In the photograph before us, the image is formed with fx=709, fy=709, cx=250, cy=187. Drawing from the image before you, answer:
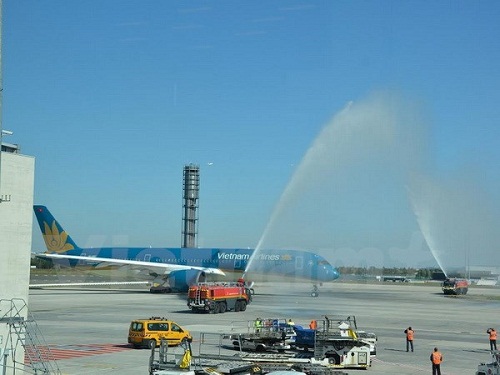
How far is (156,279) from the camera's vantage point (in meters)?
82.3

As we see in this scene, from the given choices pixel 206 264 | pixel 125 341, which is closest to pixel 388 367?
pixel 125 341

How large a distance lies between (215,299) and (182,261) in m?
29.8

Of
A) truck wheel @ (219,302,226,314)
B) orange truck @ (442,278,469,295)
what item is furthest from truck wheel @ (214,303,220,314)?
orange truck @ (442,278,469,295)

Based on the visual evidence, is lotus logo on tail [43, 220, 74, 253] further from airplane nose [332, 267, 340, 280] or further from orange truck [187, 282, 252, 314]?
orange truck [187, 282, 252, 314]

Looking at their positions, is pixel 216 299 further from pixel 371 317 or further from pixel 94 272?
pixel 94 272

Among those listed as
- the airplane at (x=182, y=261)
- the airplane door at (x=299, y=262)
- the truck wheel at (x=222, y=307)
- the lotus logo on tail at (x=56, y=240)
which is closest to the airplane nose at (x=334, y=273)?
the airplane at (x=182, y=261)

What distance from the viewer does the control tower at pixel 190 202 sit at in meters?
132

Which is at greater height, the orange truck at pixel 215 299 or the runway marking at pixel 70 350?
the orange truck at pixel 215 299

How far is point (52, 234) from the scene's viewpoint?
95.8 metres

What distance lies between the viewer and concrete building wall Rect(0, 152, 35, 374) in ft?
81.8

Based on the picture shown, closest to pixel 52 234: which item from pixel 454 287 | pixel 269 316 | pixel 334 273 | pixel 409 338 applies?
pixel 334 273

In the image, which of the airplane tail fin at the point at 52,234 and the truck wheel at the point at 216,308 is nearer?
the truck wheel at the point at 216,308

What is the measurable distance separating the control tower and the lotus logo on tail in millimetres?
37589

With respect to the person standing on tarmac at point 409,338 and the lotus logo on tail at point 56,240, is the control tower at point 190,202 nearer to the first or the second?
the lotus logo on tail at point 56,240
